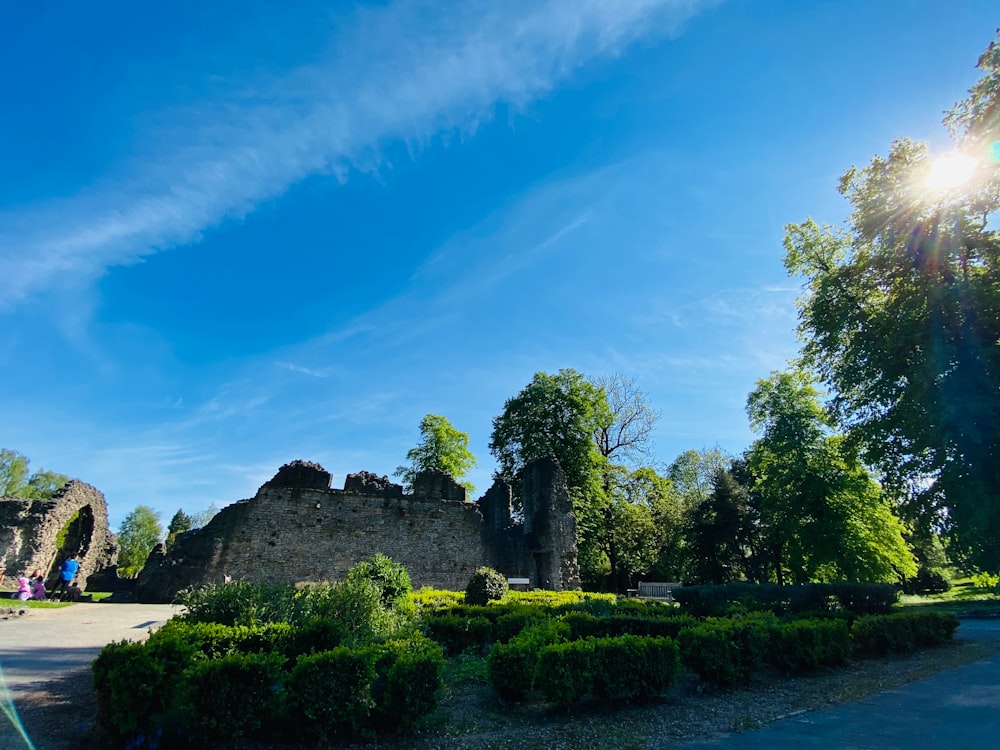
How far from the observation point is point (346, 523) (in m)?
19.4

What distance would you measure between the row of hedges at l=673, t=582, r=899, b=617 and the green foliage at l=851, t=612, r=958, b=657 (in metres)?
1.66

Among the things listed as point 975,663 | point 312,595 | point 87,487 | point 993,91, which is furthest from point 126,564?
point 993,91

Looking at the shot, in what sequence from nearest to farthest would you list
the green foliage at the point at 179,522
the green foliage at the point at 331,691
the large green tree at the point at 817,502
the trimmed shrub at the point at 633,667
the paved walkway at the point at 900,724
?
the green foliage at the point at 331,691 < the paved walkway at the point at 900,724 < the trimmed shrub at the point at 633,667 < the large green tree at the point at 817,502 < the green foliage at the point at 179,522

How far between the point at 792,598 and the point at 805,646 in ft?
27.7

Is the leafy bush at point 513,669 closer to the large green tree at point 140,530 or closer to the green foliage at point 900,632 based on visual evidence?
the green foliage at point 900,632

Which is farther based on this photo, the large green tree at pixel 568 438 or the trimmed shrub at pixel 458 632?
the large green tree at pixel 568 438

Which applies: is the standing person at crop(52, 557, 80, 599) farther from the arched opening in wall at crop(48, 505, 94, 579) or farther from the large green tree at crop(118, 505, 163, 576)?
the large green tree at crop(118, 505, 163, 576)

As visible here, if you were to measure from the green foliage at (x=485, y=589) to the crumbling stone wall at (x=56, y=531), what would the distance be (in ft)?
54.4

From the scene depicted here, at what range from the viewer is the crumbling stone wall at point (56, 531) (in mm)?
18250

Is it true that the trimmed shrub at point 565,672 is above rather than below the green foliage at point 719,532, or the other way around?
below

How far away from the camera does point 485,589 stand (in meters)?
12.2

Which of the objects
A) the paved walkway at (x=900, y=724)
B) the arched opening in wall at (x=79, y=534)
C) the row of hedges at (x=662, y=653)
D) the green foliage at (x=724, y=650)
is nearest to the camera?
the paved walkway at (x=900, y=724)

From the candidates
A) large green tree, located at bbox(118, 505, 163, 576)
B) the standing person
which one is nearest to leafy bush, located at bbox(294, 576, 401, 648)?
the standing person

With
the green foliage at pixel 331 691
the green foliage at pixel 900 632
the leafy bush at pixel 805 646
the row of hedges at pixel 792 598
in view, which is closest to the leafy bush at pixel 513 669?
the green foliage at pixel 331 691
